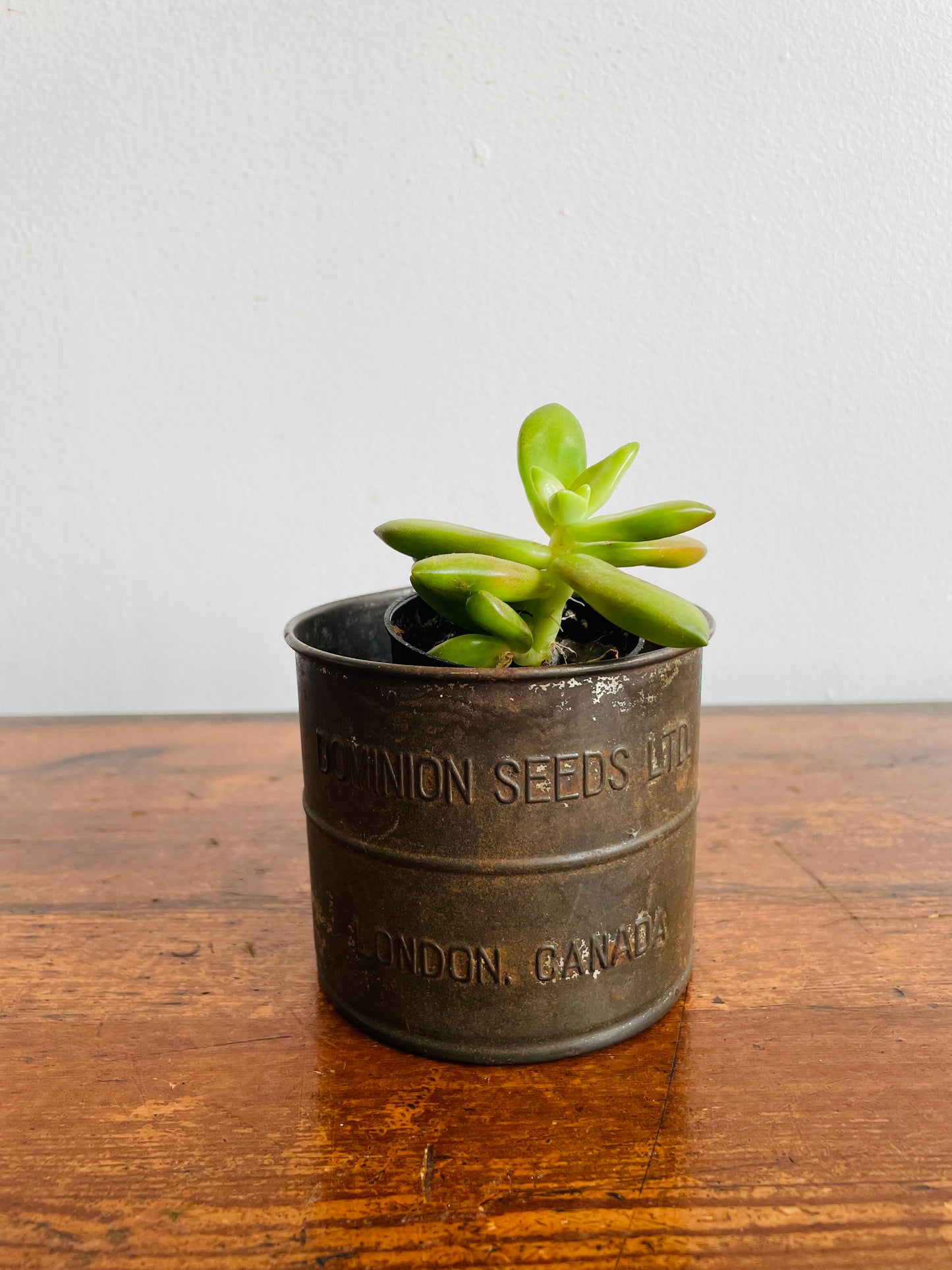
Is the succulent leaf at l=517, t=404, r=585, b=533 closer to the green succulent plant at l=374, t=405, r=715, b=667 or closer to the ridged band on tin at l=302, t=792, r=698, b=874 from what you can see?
the green succulent plant at l=374, t=405, r=715, b=667

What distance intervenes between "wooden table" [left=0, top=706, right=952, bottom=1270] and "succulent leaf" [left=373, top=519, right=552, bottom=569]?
9.1 inches

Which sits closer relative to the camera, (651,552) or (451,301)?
(651,552)

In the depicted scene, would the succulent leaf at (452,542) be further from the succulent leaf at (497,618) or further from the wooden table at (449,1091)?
the wooden table at (449,1091)

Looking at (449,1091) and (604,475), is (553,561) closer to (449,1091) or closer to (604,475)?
(604,475)

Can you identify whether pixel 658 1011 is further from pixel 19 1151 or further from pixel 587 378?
pixel 587 378

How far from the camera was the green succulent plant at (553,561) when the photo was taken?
0.42 meters

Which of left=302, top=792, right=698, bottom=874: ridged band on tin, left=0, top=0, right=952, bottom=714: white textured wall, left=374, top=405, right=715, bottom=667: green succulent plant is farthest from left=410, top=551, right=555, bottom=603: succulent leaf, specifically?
left=0, top=0, right=952, bottom=714: white textured wall

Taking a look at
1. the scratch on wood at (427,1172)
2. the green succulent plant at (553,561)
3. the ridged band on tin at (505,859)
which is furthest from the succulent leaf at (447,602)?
the scratch on wood at (427,1172)

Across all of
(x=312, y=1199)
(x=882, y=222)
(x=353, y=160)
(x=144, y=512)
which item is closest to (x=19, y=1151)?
(x=312, y=1199)

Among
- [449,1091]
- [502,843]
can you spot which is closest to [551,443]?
[502,843]

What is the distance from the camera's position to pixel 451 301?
1.09m

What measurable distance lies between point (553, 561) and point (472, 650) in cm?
5

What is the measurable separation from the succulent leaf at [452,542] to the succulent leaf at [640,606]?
26 millimetres

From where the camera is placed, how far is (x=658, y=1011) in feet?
1.63
